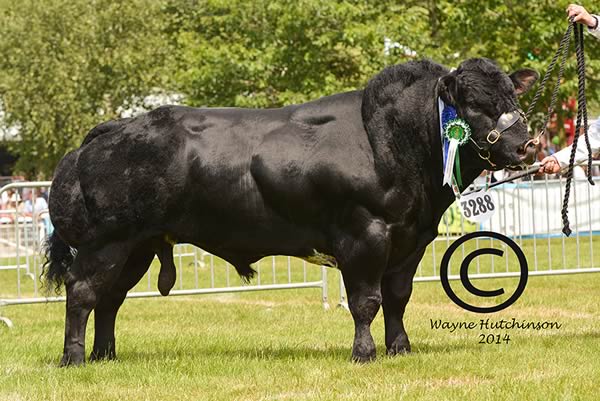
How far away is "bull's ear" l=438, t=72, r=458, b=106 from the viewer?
6504mm

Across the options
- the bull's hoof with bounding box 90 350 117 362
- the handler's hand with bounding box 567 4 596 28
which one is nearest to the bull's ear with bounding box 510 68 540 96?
the handler's hand with bounding box 567 4 596 28

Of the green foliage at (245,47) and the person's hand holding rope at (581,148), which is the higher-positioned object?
the green foliage at (245,47)

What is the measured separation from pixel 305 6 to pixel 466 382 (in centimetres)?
2173

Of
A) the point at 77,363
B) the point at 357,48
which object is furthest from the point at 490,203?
the point at 357,48

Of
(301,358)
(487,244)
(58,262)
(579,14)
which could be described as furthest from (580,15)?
(487,244)

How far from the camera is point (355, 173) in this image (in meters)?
6.55

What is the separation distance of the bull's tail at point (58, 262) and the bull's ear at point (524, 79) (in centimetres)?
328

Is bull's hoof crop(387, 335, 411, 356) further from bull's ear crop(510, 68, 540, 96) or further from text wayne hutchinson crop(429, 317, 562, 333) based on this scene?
bull's ear crop(510, 68, 540, 96)

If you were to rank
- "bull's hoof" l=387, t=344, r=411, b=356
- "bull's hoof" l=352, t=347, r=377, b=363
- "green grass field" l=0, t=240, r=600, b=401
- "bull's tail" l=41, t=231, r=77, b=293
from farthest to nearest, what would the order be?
"bull's tail" l=41, t=231, r=77, b=293
"bull's hoof" l=387, t=344, r=411, b=356
"bull's hoof" l=352, t=347, r=377, b=363
"green grass field" l=0, t=240, r=600, b=401

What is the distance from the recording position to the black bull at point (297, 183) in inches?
258

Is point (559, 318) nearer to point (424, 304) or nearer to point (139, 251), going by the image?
point (424, 304)

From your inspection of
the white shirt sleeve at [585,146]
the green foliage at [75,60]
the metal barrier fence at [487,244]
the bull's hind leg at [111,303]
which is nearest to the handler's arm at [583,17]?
the white shirt sleeve at [585,146]

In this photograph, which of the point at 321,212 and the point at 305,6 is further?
the point at 305,6

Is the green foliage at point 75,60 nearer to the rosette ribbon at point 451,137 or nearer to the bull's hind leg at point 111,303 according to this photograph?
the bull's hind leg at point 111,303
